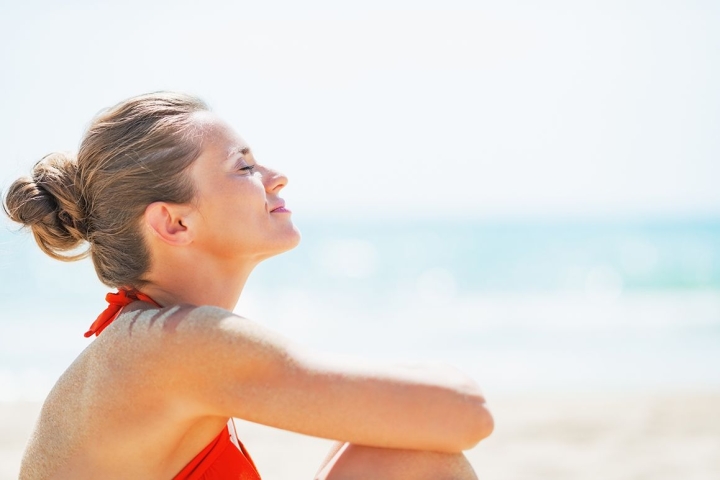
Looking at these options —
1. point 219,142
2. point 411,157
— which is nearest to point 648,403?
point 219,142

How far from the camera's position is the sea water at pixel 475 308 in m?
10.3

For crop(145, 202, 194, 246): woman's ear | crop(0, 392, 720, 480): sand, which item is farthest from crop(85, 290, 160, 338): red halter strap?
crop(0, 392, 720, 480): sand

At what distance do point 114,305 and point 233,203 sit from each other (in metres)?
0.44

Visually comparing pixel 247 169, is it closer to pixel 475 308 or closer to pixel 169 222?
pixel 169 222

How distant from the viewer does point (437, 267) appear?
98.9 ft

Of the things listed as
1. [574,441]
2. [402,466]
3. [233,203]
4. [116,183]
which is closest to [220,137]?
[233,203]

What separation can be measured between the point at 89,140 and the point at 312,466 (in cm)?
409

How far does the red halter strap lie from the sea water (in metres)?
0.52

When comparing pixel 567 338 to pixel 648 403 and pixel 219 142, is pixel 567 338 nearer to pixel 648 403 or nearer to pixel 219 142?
pixel 648 403

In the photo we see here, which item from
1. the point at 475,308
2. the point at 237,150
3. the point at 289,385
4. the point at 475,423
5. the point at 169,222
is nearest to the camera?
the point at 289,385

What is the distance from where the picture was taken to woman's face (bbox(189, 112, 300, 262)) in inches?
92.1

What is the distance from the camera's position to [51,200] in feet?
8.07

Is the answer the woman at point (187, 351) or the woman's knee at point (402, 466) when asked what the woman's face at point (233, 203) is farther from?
the woman's knee at point (402, 466)

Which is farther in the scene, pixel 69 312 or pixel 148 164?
pixel 69 312
